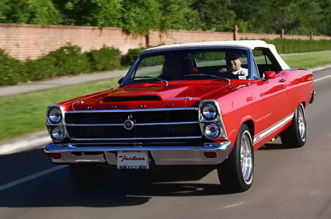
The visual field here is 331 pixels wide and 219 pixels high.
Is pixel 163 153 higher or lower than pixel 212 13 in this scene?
lower

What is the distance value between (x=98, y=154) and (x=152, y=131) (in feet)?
1.98

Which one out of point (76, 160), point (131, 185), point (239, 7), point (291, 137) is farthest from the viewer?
point (239, 7)

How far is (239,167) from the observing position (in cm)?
639

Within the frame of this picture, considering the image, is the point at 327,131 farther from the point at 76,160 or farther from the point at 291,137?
the point at 76,160

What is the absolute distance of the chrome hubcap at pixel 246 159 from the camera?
21.9ft

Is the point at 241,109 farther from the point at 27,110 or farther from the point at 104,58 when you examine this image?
the point at 104,58

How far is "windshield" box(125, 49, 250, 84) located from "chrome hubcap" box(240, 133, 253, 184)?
1.05 m

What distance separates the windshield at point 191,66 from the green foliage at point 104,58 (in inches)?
771

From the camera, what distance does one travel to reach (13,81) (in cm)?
2120

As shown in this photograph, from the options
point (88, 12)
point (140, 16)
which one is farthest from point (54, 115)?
point (140, 16)

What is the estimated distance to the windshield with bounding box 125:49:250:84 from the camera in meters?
7.67

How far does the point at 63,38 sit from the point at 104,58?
2.12m

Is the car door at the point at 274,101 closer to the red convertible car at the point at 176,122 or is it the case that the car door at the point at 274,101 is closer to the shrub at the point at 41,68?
the red convertible car at the point at 176,122

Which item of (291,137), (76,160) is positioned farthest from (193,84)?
(291,137)
